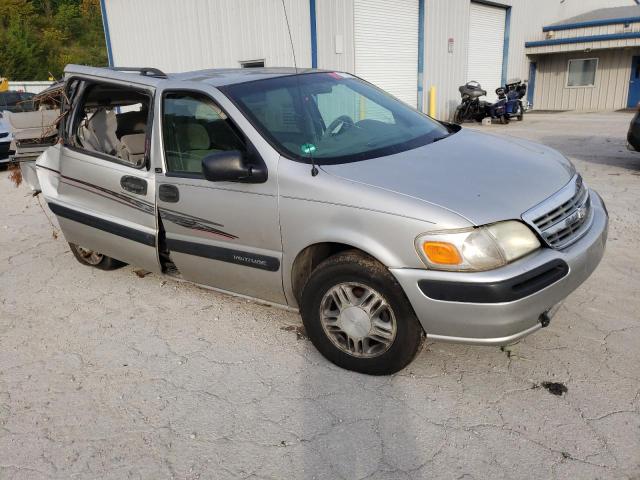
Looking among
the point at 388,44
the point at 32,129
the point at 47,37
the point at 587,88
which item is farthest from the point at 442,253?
the point at 47,37

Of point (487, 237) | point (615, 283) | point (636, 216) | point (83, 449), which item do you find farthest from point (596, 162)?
point (83, 449)

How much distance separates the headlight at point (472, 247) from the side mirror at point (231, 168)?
1043 millimetres

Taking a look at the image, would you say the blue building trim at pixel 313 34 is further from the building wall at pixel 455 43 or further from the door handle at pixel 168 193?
the door handle at pixel 168 193

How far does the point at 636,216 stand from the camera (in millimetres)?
5793

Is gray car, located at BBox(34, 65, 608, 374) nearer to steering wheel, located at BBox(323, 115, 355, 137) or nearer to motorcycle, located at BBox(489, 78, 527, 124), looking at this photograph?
steering wheel, located at BBox(323, 115, 355, 137)

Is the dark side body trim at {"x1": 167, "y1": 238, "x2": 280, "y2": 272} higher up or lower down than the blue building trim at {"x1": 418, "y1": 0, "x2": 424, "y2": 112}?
lower down

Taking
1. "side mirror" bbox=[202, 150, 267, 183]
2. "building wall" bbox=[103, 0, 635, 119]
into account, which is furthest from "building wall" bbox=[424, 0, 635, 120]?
"side mirror" bbox=[202, 150, 267, 183]

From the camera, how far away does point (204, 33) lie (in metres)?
16.3

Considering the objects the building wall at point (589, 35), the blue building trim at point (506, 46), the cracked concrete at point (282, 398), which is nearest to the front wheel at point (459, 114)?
the blue building trim at point (506, 46)

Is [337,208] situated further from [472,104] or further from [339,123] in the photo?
[472,104]

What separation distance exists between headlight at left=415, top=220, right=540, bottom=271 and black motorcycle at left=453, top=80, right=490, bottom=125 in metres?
14.8

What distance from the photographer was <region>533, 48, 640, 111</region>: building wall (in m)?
20.6

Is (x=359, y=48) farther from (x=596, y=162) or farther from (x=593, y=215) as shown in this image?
(x=593, y=215)

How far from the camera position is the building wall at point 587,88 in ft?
67.5
